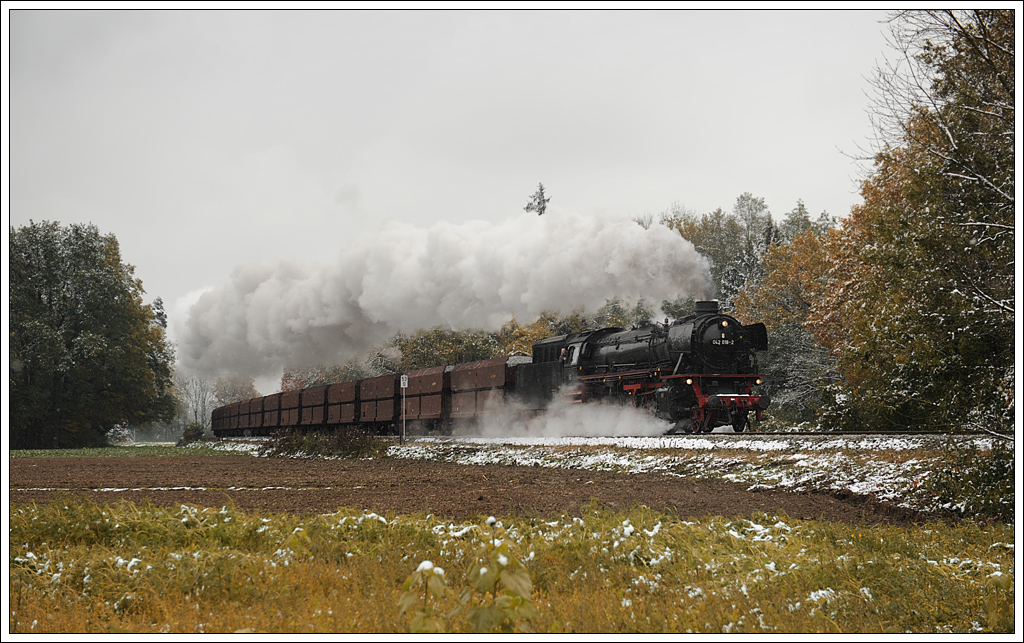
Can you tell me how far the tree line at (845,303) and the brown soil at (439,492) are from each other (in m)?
2.09

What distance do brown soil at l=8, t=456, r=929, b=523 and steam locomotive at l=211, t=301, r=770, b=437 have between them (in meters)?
7.12

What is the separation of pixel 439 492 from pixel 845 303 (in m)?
18.9

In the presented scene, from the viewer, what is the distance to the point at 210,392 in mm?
100562

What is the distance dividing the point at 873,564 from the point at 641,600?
2.24m

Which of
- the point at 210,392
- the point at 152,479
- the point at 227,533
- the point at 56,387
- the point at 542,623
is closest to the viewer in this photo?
the point at 542,623

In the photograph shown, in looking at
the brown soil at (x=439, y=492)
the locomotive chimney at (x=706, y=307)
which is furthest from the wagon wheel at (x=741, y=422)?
the brown soil at (x=439, y=492)

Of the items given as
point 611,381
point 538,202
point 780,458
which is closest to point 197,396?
point 538,202

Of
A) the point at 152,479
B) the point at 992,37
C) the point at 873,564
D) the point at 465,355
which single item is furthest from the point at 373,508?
the point at 465,355

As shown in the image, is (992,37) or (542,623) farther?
(992,37)

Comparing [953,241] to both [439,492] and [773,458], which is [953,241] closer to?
[773,458]

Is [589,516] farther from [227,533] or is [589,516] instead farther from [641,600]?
[227,533]

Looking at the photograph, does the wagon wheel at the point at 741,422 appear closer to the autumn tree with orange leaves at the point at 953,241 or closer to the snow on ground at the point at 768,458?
the snow on ground at the point at 768,458

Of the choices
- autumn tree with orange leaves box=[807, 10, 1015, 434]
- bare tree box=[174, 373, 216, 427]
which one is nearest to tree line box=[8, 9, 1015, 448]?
autumn tree with orange leaves box=[807, 10, 1015, 434]

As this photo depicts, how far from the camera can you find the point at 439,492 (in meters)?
13.0
